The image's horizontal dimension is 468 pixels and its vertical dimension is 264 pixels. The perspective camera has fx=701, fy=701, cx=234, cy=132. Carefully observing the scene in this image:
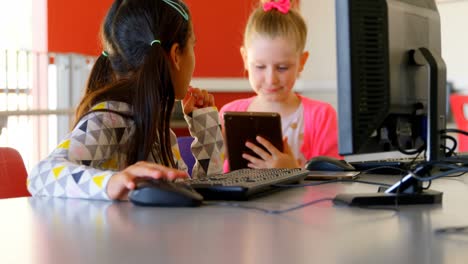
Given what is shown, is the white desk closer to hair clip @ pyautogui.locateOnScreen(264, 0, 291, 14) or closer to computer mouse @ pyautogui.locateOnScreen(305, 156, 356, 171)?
computer mouse @ pyautogui.locateOnScreen(305, 156, 356, 171)

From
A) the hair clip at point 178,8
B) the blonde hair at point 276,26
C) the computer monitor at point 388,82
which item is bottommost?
the computer monitor at point 388,82

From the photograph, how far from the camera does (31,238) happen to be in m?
0.74

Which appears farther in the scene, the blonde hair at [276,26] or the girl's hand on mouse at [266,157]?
the blonde hair at [276,26]

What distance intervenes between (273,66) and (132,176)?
1313mm

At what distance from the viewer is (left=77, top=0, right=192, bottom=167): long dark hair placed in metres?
1.34

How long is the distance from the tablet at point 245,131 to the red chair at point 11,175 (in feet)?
1.57

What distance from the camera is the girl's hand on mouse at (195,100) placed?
1863mm

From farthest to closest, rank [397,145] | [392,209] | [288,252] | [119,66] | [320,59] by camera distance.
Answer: [320,59]
[119,66]
[397,145]
[392,209]
[288,252]

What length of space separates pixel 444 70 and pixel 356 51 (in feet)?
0.78

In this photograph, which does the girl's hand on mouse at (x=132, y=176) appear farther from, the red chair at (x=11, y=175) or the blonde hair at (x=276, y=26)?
the blonde hair at (x=276, y=26)

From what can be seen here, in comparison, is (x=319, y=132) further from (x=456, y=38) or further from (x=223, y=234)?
(x=456, y=38)

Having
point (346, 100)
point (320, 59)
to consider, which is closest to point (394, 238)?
point (346, 100)

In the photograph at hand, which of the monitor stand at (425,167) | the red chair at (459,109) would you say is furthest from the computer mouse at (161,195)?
the red chair at (459,109)

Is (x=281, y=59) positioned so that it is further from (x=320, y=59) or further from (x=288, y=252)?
(x=320, y=59)
